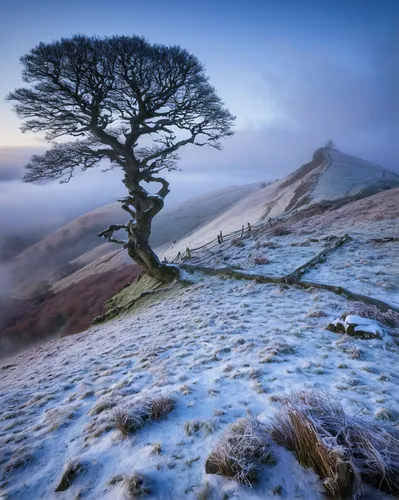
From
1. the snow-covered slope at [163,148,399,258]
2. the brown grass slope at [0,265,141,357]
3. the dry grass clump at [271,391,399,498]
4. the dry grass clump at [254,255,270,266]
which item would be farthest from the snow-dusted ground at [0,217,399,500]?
the snow-covered slope at [163,148,399,258]

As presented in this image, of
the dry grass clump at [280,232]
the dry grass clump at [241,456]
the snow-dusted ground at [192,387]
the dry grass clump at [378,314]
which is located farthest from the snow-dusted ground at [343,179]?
the dry grass clump at [241,456]

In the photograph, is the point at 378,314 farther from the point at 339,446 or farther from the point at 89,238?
the point at 89,238

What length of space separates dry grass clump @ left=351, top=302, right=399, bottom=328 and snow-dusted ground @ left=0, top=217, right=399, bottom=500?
459 mm

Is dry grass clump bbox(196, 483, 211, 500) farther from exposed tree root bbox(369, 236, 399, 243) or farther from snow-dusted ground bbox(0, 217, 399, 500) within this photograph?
exposed tree root bbox(369, 236, 399, 243)

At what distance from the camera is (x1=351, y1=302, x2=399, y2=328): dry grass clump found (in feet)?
21.5

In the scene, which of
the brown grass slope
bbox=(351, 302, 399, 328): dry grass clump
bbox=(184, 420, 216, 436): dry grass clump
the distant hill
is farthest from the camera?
the distant hill

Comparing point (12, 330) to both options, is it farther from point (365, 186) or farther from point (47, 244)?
point (47, 244)

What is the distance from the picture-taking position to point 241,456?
2.71 m

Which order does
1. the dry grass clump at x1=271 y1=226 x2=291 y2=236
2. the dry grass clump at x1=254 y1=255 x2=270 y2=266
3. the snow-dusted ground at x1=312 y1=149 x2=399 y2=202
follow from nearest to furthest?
1. the dry grass clump at x1=254 y1=255 x2=270 y2=266
2. the dry grass clump at x1=271 y1=226 x2=291 y2=236
3. the snow-dusted ground at x1=312 y1=149 x2=399 y2=202

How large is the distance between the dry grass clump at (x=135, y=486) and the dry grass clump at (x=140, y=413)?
840mm

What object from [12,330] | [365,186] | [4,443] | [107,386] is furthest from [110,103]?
[365,186]

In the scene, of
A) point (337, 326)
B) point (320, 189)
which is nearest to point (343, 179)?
point (320, 189)

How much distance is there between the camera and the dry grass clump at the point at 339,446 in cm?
227

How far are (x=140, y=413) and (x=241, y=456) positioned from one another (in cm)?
178
